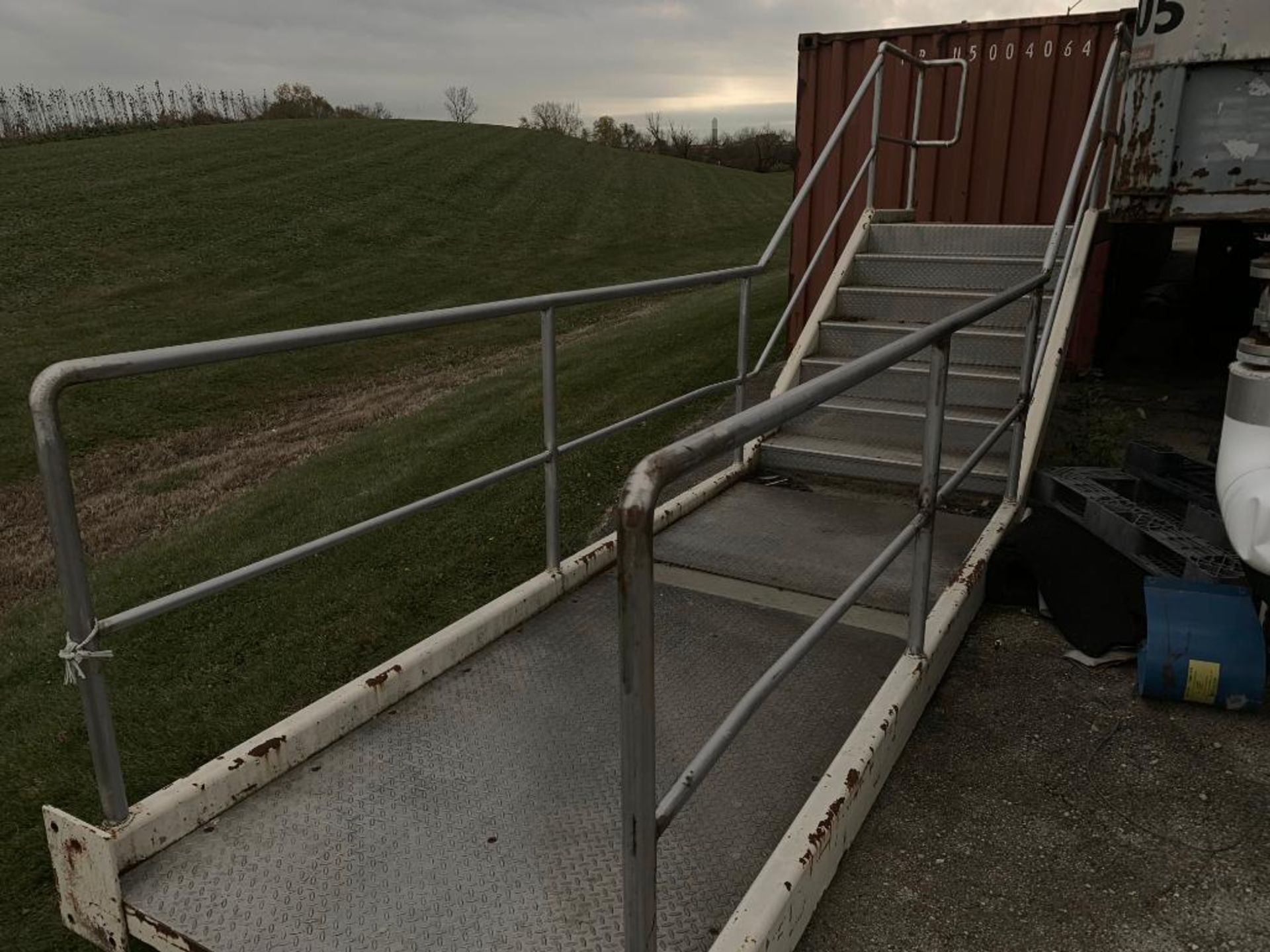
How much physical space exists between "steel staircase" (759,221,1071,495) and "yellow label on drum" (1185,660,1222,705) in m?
1.79

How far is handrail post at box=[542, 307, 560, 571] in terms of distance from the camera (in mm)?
3447

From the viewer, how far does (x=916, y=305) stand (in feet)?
19.1

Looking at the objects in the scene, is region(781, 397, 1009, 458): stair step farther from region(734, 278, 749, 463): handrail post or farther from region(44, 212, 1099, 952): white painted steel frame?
region(44, 212, 1099, 952): white painted steel frame

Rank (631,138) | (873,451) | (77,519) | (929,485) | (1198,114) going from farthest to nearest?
1. (631,138)
2. (873,451)
3. (1198,114)
4. (929,485)
5. (77,519)

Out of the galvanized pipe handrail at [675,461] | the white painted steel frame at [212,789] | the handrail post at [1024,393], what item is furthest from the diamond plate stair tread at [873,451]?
the galvanized pipe handrail at [675,461]

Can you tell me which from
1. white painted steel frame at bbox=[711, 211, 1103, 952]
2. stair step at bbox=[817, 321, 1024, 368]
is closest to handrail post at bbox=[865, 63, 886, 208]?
stair step at bbox=[817, 321, 1024, 368]

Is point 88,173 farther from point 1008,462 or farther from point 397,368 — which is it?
point 1008,462

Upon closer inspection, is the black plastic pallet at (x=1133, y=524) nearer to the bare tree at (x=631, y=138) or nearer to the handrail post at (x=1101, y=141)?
the handrail post at (x=1101, y=141)

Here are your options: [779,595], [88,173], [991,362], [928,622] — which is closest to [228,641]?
[779,595]

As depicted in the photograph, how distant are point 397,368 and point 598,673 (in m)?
8.89

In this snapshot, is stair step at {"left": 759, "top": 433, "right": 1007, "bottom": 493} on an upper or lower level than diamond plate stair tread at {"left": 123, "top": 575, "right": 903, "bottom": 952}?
upper

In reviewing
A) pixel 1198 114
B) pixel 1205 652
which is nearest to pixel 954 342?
pixel 1198 114

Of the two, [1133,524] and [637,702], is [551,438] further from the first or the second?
[1133,524]

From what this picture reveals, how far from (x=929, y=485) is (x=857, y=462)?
87.9 inches
